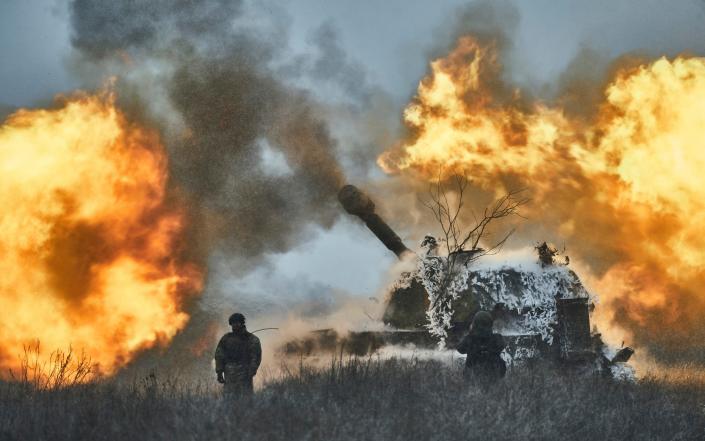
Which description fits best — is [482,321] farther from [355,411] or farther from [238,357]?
[238,357]

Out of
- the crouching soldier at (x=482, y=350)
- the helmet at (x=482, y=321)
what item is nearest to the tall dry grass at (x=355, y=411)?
the crouching soldier at (x=482, y=350)

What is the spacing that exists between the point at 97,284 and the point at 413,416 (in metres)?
8.22

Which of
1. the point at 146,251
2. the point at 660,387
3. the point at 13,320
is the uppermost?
the point at 146,251

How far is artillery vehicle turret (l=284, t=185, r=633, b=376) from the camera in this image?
13000mm

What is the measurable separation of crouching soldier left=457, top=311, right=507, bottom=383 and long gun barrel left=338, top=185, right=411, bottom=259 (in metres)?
4.85

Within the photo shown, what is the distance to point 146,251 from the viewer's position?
46.9ft

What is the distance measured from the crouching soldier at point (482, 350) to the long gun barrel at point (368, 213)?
4.85m

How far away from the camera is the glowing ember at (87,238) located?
12.7m

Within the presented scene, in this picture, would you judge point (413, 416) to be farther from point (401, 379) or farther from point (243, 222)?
point (243, 222)

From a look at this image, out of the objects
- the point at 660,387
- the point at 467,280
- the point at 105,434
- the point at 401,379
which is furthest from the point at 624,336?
the point at 105,434

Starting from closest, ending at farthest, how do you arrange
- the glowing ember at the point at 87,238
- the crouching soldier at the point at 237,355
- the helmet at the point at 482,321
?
the crouching soldier at the point at 237,355 → the helmet at the point at 482,321 → the glowing ember at the point at 87,238

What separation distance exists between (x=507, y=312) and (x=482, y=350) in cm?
355

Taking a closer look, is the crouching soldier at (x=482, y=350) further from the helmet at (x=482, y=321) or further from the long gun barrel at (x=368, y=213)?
the long gun barrel at (x=368, y=213)

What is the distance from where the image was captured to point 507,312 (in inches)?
517
